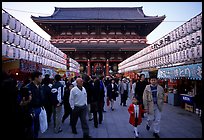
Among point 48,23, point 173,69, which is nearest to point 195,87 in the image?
point 173,69

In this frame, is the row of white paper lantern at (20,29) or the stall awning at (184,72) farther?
the stall awning at (184,72)

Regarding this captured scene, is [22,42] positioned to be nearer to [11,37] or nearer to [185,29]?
[11,37]

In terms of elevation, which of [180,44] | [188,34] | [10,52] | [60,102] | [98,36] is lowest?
[60,102]

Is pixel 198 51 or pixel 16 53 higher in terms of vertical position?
pixel 198 51

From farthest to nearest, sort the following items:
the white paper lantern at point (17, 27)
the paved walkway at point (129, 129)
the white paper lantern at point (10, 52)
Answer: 1. the white paper lantern at point (17, 27)
2. the white paper lantern at point (10, 52)
3. the paved walkway at point (129, 129)

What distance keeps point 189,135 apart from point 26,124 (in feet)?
15.1

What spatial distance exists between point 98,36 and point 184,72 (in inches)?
999

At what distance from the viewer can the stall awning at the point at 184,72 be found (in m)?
8.12

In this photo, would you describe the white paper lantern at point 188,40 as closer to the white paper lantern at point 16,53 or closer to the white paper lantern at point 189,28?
the white paper lantern at point 189,28

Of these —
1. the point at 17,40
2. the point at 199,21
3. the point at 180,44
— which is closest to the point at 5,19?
the point at 17,40

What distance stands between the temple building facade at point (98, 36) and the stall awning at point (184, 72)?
19.7 meters

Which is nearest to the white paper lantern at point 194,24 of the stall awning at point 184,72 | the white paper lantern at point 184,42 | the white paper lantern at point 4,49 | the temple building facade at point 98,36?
the white paper lantern at point 184,42

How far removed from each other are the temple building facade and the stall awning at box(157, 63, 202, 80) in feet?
64.6

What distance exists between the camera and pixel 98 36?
33.7 metres
